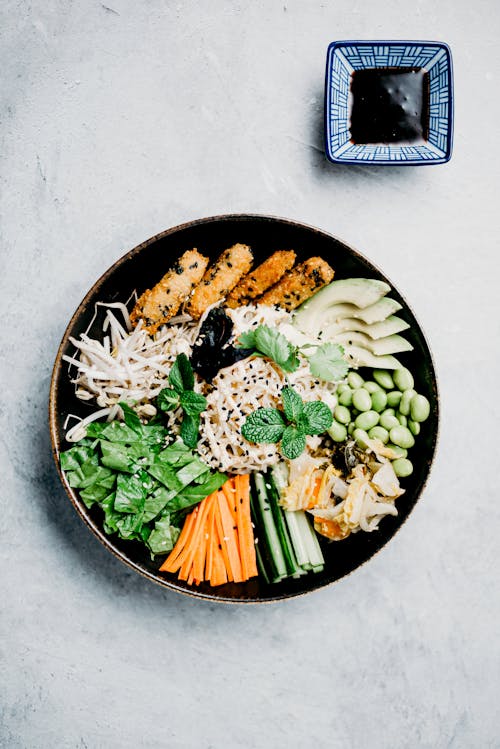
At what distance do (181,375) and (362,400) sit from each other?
94 centimetres

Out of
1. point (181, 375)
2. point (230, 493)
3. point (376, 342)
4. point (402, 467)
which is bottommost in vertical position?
point (230, 493)

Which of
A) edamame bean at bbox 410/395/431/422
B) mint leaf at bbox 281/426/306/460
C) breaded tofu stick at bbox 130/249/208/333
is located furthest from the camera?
breaded tofu stick at bbox 130/249/208/333

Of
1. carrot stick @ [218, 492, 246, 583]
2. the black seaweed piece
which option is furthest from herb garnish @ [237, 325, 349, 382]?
carrot stick @ [218, 492, 246, 583]

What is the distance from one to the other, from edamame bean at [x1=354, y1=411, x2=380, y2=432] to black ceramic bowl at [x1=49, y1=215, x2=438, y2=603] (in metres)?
0.26

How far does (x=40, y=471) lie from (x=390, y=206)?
98.2 inches

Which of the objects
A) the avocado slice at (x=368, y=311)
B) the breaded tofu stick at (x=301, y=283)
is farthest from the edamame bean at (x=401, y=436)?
the breaded tofu stick at (x=301, y=283)

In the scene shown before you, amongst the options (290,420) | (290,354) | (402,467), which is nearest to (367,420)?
(402,467)

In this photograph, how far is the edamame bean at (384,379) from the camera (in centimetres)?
329

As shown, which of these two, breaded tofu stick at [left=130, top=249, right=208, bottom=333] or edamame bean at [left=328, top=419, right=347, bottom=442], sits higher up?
breaded tofu stick at [left=130, top=249, right=208, bottom=333]

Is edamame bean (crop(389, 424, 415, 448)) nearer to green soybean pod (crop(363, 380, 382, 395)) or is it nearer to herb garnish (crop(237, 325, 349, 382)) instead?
green soybean pod (crop(363, 380, 382, 395))

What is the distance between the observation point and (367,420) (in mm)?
3217

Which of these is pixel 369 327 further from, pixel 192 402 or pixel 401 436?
pixel 192 402

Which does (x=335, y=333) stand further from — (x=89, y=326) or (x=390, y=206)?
(x=89, y=326)

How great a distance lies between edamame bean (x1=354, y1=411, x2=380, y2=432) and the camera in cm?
322
